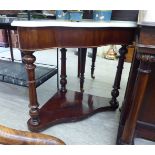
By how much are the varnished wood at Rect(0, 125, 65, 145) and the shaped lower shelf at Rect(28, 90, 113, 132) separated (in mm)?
757

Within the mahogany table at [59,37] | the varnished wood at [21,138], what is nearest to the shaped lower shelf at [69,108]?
the mahogany table at [59,37]

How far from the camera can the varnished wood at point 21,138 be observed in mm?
411

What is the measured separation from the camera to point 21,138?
420mm

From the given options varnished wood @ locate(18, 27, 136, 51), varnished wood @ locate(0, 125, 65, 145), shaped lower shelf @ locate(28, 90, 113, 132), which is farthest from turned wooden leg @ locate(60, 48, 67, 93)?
varnished wood @ locate(0, 125, 65, 145)

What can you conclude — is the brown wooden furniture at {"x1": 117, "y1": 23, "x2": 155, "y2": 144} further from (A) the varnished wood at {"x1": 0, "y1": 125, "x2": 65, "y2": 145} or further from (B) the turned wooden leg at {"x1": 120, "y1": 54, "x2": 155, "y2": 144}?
(A) the varnished wood at {"x1": 0, "y1": 125, "x2": 65, "y2": 145}

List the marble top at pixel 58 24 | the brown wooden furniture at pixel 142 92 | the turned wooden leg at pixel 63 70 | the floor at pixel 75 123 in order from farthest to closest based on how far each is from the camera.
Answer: the turned wooden leg at pixel 63 70
the floor at pixel 75 123
the marble top at pixel 58 24
the brown wooden furniture at pixel 142 92

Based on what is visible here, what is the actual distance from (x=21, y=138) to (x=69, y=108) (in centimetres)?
97

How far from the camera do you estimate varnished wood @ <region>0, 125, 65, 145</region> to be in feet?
1.35

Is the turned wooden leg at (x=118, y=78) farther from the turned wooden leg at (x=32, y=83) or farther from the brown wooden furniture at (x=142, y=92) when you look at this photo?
the turned wooden leg at (x=32, y=83)

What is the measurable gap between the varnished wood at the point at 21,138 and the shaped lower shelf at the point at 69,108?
757 millimetres

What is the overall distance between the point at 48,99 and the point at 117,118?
0.61m

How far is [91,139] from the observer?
44.1 inches
